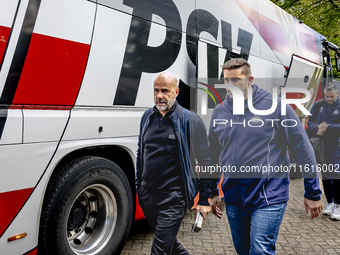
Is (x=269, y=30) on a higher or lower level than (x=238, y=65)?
higher

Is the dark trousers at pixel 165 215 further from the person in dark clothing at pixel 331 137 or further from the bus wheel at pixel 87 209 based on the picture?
the person in dark clothing at pixel 331 137

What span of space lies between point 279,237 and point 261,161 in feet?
7.66

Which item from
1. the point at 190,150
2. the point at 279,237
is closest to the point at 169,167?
the point at 190,150

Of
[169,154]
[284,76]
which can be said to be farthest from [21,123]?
[284,76]

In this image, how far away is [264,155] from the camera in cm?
249


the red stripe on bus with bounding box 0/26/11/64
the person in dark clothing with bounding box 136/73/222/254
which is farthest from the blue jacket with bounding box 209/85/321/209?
the red stripe on bus with bounding box 0/26/11/64

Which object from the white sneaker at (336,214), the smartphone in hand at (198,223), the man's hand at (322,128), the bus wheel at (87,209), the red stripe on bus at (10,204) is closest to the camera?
the red stripe on bus at (10,204)

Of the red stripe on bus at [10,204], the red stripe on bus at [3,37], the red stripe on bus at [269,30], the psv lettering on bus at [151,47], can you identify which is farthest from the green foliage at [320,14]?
the red stripe on bus at [10,204]

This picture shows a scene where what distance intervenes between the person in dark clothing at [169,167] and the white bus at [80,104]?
70 centimetres

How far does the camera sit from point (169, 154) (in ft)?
8.86

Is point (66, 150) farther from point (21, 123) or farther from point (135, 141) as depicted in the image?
point (135, 141)

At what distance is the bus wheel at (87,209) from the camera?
114 inches

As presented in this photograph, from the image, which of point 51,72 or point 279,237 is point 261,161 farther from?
point 279,237

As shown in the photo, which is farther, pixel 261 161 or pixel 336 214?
pixel 336 214
